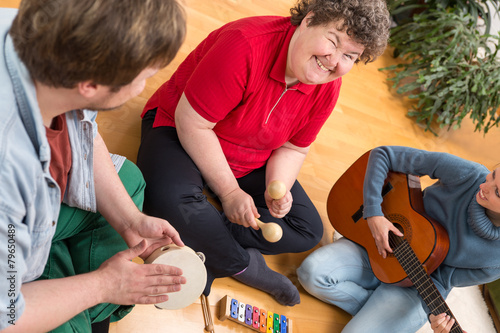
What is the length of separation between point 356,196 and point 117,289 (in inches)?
49.8

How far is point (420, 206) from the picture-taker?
5.87 ft

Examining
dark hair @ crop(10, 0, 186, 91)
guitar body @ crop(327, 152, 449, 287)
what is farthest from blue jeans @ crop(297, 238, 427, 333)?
dark hair @ crop(10, 0, 186, 91)

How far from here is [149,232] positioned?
1127 mm

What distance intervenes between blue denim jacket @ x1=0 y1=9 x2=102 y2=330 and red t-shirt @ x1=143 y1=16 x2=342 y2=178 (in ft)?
2.21

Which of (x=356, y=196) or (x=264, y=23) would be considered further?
(x=356, y=196)

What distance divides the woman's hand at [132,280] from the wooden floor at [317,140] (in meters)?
0.49

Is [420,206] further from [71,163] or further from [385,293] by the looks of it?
[71,163]

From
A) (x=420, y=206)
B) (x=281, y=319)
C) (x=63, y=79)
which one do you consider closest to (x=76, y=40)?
(x=63, y=79)

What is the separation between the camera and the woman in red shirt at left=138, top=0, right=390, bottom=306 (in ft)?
4.47

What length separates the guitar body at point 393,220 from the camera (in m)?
1.67

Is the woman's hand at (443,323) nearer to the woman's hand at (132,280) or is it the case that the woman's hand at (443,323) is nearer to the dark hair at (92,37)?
the woman's hand at (132,280)

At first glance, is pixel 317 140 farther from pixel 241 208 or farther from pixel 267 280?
pixel 241 208

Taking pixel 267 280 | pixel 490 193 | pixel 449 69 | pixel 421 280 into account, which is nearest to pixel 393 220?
pixel 421 280

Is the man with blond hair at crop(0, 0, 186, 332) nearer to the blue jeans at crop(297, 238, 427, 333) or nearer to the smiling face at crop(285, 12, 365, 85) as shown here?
the smiling face at crop(285, 12, 365, 85)
